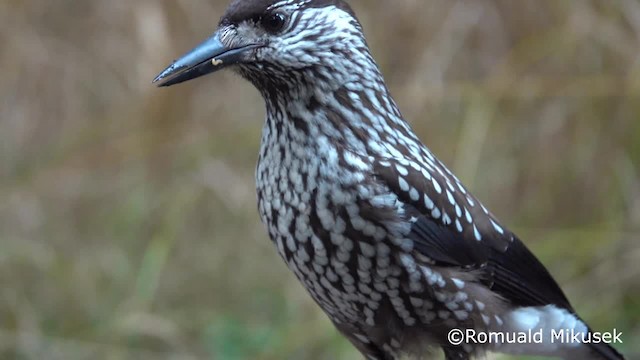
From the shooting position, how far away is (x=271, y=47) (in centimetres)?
225

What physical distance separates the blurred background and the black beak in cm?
194

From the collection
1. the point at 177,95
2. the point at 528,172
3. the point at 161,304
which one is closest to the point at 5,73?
the point at 177,95

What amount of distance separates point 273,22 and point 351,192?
409 mm

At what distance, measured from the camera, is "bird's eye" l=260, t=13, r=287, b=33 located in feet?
7.41

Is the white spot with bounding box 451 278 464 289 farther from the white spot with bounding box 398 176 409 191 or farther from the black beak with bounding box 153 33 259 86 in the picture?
the black beak with bounding box 153 33 259 86

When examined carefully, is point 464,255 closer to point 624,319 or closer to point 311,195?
point 311,195

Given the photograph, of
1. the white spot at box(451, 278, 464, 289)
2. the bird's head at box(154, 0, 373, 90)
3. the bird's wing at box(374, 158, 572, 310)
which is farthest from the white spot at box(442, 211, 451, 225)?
the bird's head at box(154, 0, 373, 90)

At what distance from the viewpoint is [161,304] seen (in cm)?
439

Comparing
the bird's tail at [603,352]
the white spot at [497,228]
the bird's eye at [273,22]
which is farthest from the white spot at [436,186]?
the bird's tail at [603,352]

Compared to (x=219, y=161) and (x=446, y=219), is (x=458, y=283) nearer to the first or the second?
(x=446, y=219)

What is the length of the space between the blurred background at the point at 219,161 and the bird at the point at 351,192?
1.66m

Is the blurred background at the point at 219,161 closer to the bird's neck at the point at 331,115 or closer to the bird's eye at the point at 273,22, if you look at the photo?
the bird's neck at the point at 331,115

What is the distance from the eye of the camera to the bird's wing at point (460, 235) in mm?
2271

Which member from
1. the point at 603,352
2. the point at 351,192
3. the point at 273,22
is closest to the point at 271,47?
the point at 273,22
